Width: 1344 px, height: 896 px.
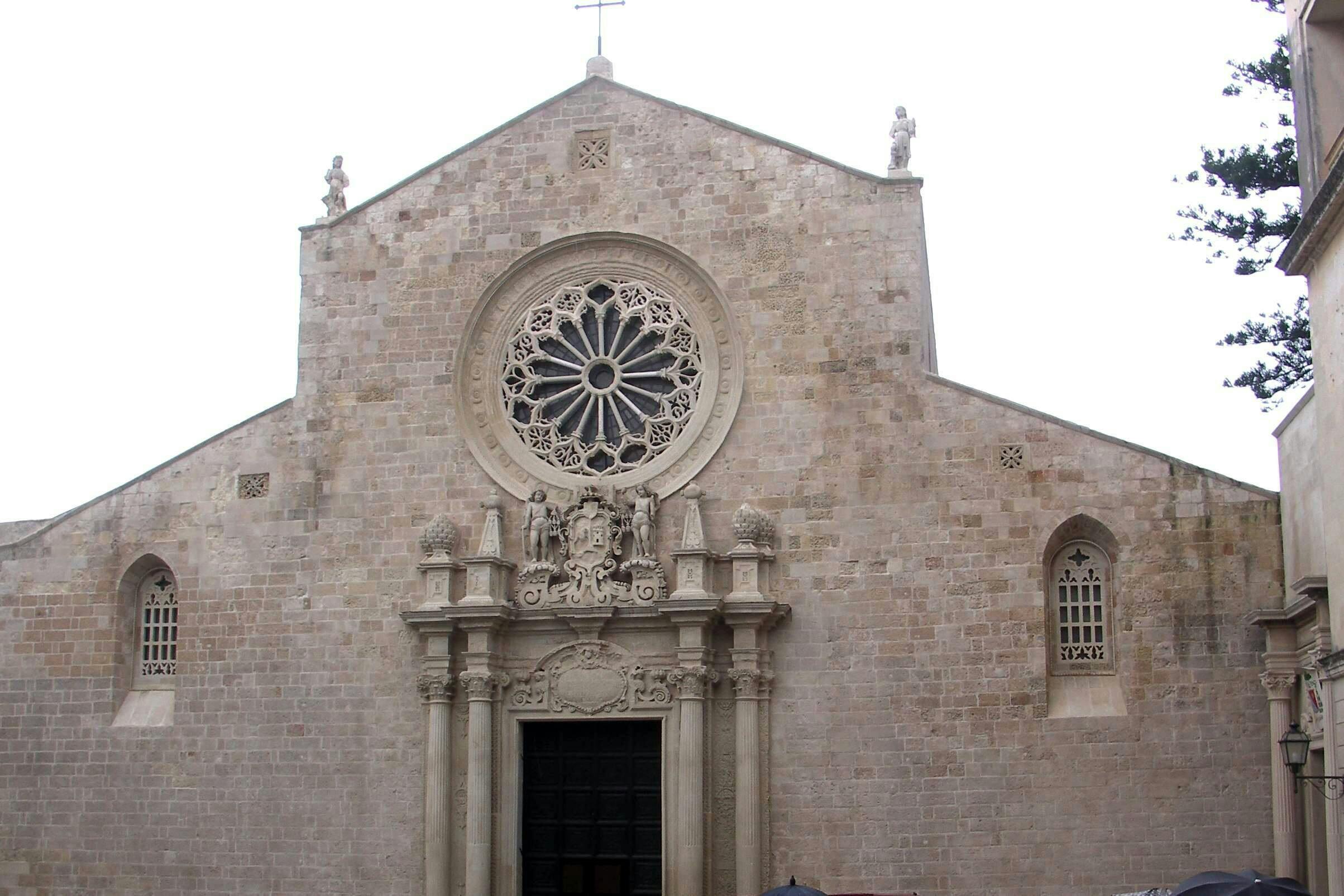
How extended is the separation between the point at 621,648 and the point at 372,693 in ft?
9.72

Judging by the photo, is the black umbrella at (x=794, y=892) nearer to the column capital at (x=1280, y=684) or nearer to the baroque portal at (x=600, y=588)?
the baroque portal at (x=600, y=588)

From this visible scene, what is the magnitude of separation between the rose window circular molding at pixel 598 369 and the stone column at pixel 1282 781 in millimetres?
6443

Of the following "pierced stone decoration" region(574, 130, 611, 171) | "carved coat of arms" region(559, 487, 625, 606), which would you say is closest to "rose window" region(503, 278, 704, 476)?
"carved coat of arms" region(559, 487, 625, 606)

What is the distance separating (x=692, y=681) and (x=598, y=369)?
3959 millimetres

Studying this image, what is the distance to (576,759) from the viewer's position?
18.8 m

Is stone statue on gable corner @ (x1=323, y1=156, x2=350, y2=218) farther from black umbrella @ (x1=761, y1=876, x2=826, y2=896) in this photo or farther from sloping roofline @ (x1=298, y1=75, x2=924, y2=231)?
black umbrella @ (x1=761, y1=876, x2=826, y2=896)

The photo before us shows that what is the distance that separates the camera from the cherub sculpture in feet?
62.1

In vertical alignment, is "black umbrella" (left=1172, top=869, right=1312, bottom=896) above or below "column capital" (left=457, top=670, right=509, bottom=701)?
below

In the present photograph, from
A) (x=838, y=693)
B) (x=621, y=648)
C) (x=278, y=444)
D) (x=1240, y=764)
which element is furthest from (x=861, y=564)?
(x=278, y=444)

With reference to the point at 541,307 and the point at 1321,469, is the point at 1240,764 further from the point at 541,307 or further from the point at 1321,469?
the point at 541,307

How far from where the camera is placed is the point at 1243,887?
12266 mm

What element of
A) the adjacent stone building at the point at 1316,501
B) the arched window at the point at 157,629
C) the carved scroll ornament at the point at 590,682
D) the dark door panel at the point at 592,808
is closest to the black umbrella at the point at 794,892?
the dark door panel at the point at 592,808

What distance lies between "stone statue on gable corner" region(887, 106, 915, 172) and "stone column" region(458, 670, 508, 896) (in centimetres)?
734

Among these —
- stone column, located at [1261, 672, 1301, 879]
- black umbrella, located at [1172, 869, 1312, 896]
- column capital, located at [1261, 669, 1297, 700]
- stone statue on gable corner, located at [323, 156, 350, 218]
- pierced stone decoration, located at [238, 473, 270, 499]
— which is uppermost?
stone statue on gable corner, located at [323, 156, 350, 218]
